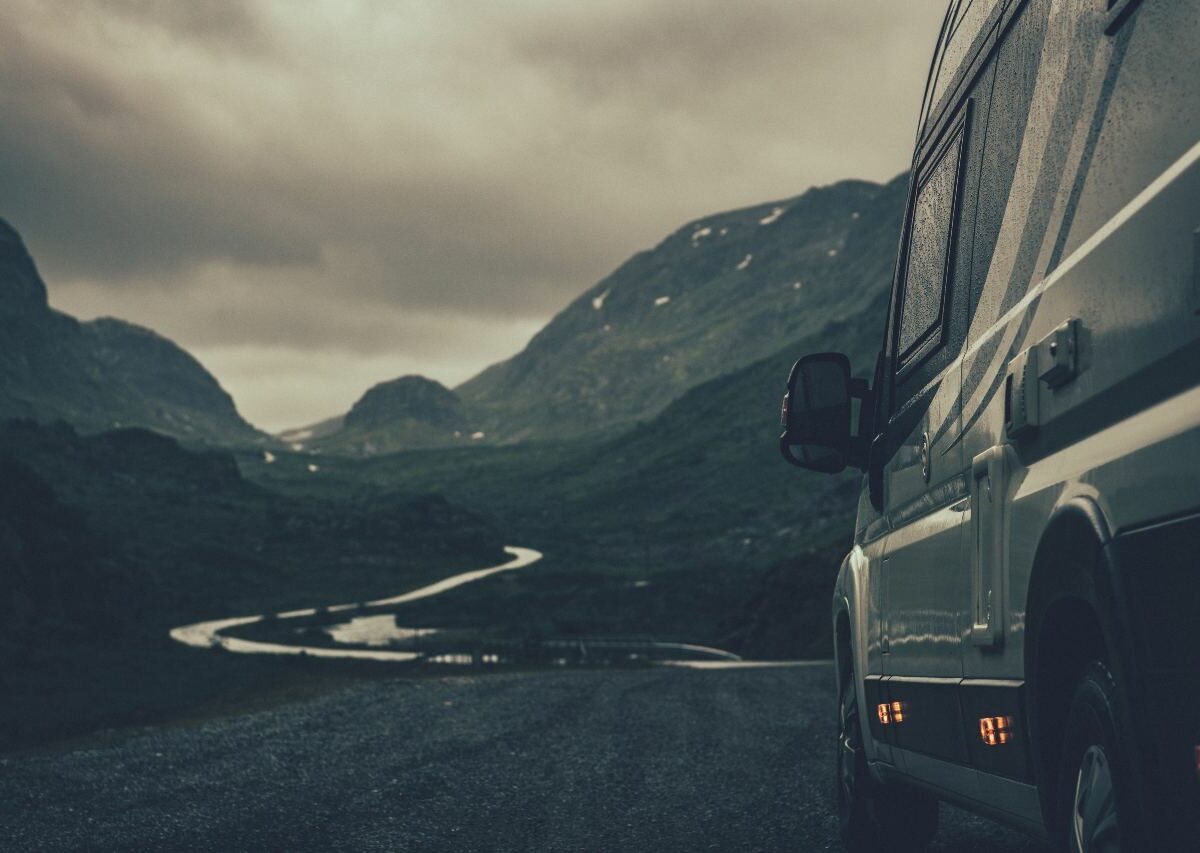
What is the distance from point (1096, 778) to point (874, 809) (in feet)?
11.9

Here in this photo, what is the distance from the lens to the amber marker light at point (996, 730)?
3.92m

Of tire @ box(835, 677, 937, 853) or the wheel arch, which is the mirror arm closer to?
tire @ box(835, 677, 937, 853)

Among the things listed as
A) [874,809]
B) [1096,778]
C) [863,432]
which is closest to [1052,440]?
[1096,778]

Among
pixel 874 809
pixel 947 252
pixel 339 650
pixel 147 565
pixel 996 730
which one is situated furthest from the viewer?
pixel 147 565

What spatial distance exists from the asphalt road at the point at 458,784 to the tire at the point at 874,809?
0.82 meters

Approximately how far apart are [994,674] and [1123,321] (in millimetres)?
1379

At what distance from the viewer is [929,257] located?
18.5 ft

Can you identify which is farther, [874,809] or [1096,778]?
[874,809]

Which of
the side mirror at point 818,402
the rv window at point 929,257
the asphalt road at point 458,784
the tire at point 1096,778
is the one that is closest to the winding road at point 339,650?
the asphalt road at point 458,784

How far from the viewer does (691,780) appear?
11242 millimetres

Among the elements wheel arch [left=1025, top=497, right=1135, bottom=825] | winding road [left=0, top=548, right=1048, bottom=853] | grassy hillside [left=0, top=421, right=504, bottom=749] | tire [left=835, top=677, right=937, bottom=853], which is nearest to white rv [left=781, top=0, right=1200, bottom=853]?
wheel arch [left=1025, top=497, right=1135, bottom=825]

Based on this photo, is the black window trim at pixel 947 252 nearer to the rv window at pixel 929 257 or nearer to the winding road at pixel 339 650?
the rv window at pixel 929 257

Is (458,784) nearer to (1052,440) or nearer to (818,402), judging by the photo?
(818,402)

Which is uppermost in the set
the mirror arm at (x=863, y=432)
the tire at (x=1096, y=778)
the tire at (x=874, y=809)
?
the mirror arm at (x=863, y=432)
